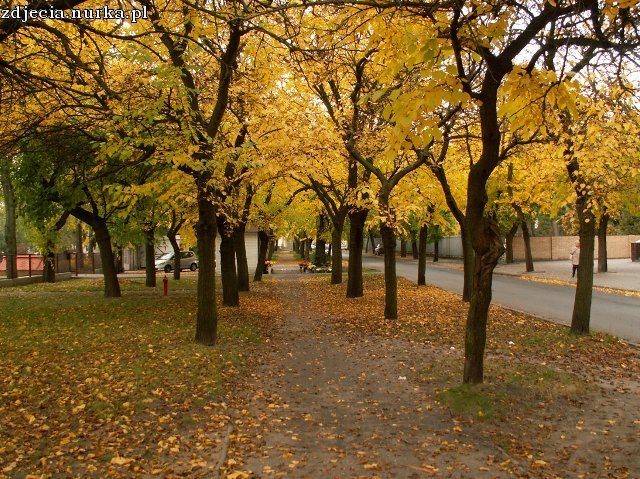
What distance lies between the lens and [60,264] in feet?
104

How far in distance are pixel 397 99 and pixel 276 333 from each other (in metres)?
7.49

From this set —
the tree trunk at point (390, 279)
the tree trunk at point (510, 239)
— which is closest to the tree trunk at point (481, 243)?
the tree trunk at point (390, 279)

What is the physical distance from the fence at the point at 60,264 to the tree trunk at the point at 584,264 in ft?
76.3

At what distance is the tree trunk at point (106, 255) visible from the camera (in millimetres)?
16469

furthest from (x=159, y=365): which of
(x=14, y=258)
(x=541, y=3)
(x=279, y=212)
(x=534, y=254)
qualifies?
(x=534, y=254)

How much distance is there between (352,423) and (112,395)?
8.77ft

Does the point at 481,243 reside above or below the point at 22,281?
above

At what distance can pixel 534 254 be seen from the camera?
142ft

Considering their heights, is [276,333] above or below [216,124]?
below

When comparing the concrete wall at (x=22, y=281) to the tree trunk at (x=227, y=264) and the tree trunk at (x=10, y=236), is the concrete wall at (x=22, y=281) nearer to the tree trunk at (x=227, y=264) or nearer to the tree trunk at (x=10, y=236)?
the tree trunk at (x=10, y=236)

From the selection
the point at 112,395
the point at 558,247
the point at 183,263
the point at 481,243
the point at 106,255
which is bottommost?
the point at 112,395

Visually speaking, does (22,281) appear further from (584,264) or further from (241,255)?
(584,264)

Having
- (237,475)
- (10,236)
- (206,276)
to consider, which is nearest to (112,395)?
(237,475)

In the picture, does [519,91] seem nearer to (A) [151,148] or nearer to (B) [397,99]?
(B) [397,99]
